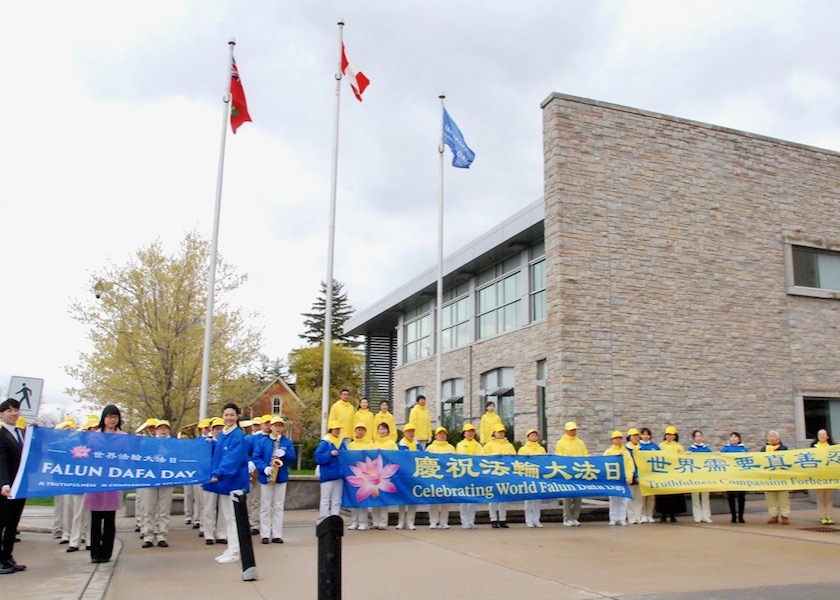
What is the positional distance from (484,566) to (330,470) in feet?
13.9

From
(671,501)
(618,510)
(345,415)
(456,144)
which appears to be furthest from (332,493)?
(456,144)

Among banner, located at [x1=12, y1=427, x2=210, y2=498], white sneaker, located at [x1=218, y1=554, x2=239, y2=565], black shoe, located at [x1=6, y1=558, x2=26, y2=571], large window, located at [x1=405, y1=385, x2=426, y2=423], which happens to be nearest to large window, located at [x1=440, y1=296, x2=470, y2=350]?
large window, located at [x1=405, y1=385, x2=426, y2=423]

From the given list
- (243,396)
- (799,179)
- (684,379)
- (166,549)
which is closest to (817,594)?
(166,549)

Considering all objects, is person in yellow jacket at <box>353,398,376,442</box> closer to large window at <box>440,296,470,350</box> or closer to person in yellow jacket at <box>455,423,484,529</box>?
person in yellow jacket at <box>455,423,484,529</box>

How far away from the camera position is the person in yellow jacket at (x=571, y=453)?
14.1m

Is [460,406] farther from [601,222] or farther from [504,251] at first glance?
[601,222]

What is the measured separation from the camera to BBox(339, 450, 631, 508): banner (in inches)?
511

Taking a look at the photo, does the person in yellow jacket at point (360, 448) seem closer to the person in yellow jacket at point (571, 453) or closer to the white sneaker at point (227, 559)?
the person in yellow jacket at point (571, 453)

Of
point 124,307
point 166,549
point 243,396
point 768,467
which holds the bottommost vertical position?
point 166,549

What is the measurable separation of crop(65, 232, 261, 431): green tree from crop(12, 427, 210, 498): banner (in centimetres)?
1451

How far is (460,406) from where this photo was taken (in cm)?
2970

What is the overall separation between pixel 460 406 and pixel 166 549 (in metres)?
19.7

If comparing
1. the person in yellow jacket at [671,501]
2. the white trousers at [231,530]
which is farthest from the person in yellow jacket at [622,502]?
the white trousers at [231,530]

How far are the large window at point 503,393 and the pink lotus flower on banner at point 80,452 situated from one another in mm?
17074
